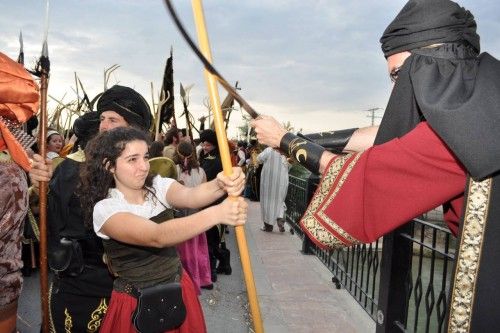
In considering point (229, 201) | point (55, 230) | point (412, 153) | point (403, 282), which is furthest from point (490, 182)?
point (55, 230)

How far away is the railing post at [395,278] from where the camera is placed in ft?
10.7

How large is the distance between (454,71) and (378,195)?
1.77 ft

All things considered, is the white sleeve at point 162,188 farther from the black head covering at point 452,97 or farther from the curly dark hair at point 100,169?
the black head covering at point 452,97

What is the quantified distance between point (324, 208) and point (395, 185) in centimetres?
30

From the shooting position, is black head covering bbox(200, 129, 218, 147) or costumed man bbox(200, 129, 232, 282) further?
black head covering bbox(200, 129, 218, 147)

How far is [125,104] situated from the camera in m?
3.15

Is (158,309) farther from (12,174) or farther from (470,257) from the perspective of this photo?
(470,257)

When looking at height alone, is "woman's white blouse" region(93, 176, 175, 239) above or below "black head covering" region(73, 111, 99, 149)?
below

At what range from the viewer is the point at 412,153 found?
1.53 m

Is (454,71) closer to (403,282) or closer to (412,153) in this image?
(412,153)

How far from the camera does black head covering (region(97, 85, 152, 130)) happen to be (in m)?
3.12

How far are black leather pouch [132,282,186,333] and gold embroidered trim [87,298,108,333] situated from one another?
0.33 m

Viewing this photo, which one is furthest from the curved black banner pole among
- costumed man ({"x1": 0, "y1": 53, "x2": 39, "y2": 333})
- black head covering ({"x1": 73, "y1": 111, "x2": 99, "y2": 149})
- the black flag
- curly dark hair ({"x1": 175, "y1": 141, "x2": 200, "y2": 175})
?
curly dark hair ({"x1": 175, "y1": 141, "x2": 200, "y2": 175})

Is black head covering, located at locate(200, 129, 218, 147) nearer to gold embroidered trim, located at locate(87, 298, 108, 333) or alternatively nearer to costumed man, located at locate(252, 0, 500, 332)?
gold embroidered trim, located at locate(87, 298, 108, 333)
